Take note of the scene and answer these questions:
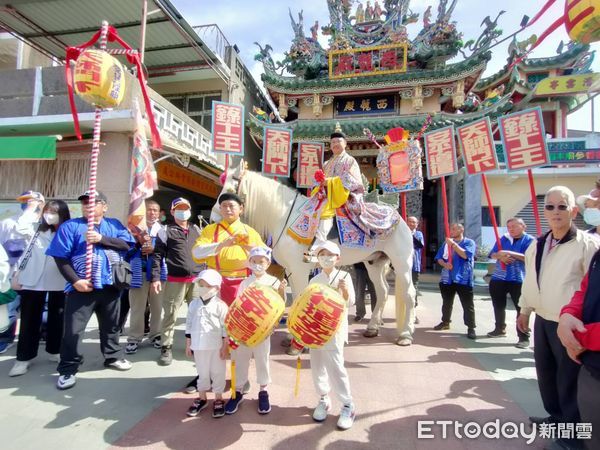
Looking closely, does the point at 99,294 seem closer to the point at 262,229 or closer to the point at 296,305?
the point at 262,229

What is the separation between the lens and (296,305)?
2.24m

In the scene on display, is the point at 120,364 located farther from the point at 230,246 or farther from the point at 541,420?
the point at 541,420

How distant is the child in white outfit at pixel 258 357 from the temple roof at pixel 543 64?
45.0ft

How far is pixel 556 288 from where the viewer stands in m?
2.16

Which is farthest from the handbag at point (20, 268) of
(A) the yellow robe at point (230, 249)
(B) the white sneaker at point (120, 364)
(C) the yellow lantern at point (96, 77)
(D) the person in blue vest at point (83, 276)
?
(A) the yellow robe at point (230, 249)

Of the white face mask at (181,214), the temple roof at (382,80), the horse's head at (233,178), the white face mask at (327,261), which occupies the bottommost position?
the white face mask at (327,261)

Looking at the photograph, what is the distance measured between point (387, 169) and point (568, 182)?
952cm

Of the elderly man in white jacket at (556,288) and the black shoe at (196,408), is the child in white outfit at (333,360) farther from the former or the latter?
the elderly man in white jacket at (556,288)

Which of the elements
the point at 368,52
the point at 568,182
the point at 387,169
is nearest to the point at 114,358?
the point at 387,169

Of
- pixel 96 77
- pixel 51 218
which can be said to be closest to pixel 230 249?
pixel 51 218

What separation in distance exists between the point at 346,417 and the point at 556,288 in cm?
169

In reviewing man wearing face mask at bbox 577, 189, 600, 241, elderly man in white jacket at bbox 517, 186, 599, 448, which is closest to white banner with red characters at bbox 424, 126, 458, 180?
man wearing face mask at bbox 577, 189, 600, 241

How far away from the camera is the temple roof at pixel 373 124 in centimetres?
977

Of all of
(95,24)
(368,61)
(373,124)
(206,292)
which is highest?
(368,61)
